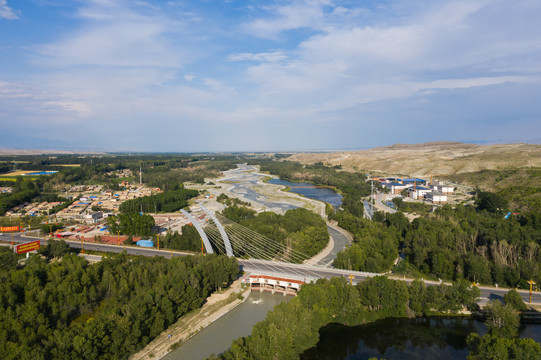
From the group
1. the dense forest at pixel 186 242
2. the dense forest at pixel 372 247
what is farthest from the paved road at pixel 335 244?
the dense forest at pixel 186 242

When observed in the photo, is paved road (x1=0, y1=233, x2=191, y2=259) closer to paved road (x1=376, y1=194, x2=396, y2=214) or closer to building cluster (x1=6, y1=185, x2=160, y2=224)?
building cluster (x1=6, y1=185, x2=160, y2=224)

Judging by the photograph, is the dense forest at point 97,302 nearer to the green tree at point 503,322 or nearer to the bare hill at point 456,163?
the green tree at point 503,322

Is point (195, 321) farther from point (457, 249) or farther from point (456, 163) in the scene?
point (456, 163)

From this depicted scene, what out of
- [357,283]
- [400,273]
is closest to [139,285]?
[357,283]

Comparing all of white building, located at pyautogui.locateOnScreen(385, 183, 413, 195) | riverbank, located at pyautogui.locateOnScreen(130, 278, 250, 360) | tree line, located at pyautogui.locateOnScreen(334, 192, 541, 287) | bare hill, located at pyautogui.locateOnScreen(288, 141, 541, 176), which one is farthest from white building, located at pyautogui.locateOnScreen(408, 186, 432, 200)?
riverbank, located at pyautogui.locateOnScreen(130, 278, 250, 360)

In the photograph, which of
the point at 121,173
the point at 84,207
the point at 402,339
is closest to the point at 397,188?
the point at 402,339

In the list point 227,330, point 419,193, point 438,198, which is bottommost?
point 227,330
